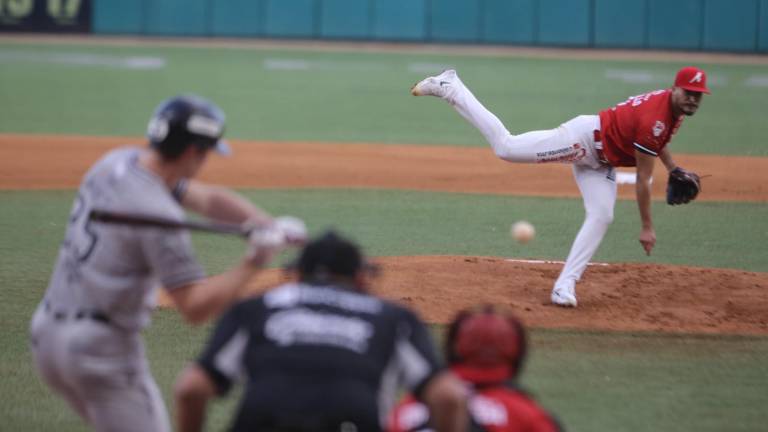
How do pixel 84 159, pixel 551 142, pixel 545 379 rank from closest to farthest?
pixel 545 379, pixel 551 142, pixel 84 159

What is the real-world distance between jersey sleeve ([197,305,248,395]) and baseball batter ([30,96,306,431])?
409 mm

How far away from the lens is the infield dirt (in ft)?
28.0

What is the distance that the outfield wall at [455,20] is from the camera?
30922 millimetres

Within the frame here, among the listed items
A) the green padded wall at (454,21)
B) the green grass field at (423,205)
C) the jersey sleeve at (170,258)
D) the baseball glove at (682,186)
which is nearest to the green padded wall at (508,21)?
the green padded wall at (454,21)

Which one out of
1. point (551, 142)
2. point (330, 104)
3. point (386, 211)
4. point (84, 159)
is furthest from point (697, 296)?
point (330, 104)

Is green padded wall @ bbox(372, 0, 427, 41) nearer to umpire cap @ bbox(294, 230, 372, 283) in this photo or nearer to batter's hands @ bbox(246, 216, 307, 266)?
batter's hands @ bbox(246, 216, 307, 266)

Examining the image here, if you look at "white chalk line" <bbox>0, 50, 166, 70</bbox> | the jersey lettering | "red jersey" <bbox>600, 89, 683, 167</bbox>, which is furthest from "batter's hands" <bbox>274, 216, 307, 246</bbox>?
"white chalk line" <bbox>0, 50, 166, 70</bbox>

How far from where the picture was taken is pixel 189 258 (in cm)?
421

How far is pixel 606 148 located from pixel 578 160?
0.25 meters

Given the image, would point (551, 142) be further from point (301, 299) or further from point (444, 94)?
point (301, 299)

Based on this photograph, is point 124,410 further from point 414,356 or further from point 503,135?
point 503,135

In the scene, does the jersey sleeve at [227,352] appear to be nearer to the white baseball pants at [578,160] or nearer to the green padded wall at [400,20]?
the white baseball pants at [578,160]

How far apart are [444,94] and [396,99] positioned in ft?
48.6

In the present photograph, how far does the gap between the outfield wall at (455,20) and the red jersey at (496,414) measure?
2806 centimetres
